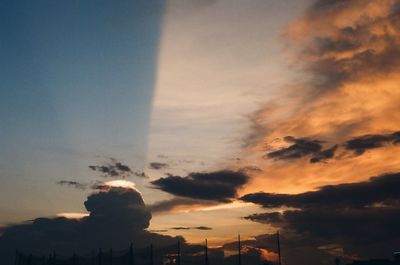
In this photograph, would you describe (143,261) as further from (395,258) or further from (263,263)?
(395,258)

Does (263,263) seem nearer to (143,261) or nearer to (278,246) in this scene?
(278,246)

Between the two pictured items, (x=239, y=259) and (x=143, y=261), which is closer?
(x=239, y=259)

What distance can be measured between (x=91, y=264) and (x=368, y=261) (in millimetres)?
81250

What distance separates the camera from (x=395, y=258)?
10319 centimetres

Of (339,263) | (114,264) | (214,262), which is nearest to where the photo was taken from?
(339,263)

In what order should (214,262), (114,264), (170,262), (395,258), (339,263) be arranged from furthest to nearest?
(214,262) → (170,262) → (114,264) → (339,263) → (395,258)

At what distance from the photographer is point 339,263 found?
111000 mm

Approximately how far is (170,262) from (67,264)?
108 ft

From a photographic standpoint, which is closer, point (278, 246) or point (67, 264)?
point (278, 246)

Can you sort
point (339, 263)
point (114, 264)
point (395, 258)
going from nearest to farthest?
point (395, 258) < point (339, 263) < point (114, 264)

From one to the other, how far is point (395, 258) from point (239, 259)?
132ft

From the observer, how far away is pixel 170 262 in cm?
13538

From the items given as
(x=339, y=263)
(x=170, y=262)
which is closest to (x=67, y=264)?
(x=170, y=262)

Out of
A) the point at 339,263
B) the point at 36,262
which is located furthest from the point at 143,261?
the point at 339,263
